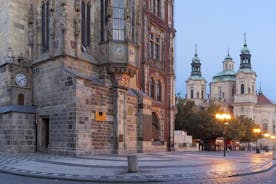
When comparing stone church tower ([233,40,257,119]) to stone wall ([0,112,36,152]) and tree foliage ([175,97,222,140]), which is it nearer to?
tree foliage ([175,97,222,140])

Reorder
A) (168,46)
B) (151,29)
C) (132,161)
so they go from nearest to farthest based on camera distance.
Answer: (132,161), (151,29), (168,46)

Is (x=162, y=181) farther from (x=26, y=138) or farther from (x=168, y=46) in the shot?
(x=168, y=46)

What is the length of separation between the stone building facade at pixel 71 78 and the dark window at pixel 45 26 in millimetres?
68

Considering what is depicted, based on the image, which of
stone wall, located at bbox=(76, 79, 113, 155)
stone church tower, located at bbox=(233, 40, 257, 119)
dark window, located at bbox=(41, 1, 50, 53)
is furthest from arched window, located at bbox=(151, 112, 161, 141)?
stone church tower, located at bbox=(233, 40, 257, 119)

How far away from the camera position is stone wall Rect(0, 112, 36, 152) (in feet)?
84.3

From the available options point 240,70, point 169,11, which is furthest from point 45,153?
point 240,70

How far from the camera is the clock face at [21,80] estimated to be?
1075 inches

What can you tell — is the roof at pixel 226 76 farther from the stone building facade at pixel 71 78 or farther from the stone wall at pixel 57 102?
the stone wall at pixel 57 102

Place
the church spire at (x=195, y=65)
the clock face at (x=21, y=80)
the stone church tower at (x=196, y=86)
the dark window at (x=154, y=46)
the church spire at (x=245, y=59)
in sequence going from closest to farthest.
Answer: the clock face at (x=21, y=80) < the dark window at (x=154, y=46) < the church spire at (x=245, y=59) < the stone church tower at (x=196, y=86) < the church spire at (x=195, y=65)

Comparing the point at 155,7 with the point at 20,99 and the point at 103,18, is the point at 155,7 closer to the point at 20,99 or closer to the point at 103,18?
the point at 103,18

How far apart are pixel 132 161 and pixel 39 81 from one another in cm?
1348

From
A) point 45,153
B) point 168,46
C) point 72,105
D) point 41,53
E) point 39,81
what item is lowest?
point 45,153

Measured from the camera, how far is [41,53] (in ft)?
90.8

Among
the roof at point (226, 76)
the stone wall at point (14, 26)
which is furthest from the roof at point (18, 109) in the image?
the roof at point (226, 76)
